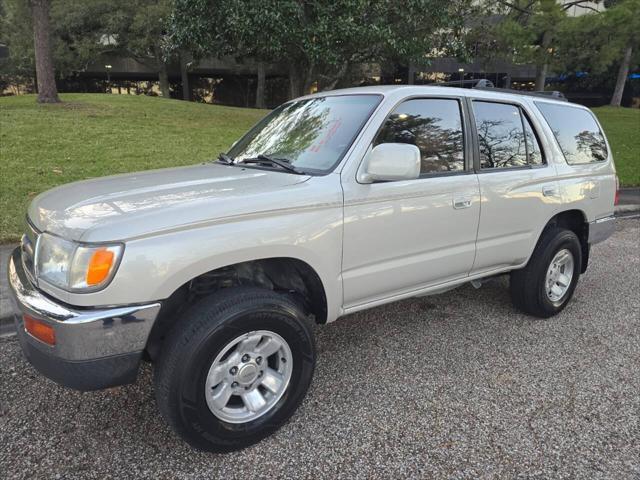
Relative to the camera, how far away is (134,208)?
234cm

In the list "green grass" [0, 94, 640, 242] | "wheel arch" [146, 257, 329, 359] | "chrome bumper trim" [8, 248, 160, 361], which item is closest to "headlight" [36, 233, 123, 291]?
"chrome bumper trim" [8, 248, 160, 361]

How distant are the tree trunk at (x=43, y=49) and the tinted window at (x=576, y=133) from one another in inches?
568

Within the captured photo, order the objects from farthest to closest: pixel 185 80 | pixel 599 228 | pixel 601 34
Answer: pixel 185 80 < pixel 601 34 < pixel 599 228

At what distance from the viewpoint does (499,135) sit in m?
3.77

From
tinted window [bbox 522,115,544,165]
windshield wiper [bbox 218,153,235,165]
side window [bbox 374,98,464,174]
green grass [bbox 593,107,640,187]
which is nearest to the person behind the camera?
side window [bbox 374,98,464,174]

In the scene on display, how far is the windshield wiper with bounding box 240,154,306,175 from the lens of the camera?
2.99 meters

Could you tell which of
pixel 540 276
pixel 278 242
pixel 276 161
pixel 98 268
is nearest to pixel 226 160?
pixel 276 161

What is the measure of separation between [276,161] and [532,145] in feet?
7.17

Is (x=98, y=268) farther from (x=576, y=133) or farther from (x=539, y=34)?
(x=539, y=34)

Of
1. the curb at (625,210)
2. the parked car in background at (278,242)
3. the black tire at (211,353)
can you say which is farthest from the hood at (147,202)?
the curb at (625,210)

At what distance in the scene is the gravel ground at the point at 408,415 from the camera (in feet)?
8.05

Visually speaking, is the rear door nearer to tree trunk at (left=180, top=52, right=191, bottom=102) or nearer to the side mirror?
the side mirror

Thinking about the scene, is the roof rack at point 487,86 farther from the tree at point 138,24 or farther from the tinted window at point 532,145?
the tree at point 138,24

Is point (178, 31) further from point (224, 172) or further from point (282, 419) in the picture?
point (282, 419)
